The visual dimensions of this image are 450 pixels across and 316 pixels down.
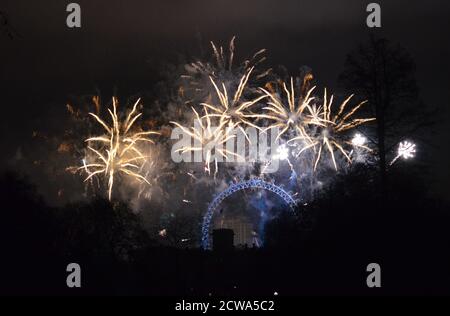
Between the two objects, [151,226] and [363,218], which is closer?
[363,218]

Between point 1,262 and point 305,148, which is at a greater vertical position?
point 305,148

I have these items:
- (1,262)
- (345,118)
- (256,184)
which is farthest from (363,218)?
(256,184)

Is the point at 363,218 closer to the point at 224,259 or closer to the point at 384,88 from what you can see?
→ the point at 384,88

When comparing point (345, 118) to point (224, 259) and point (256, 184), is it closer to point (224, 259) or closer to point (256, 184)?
point (224, 259)
